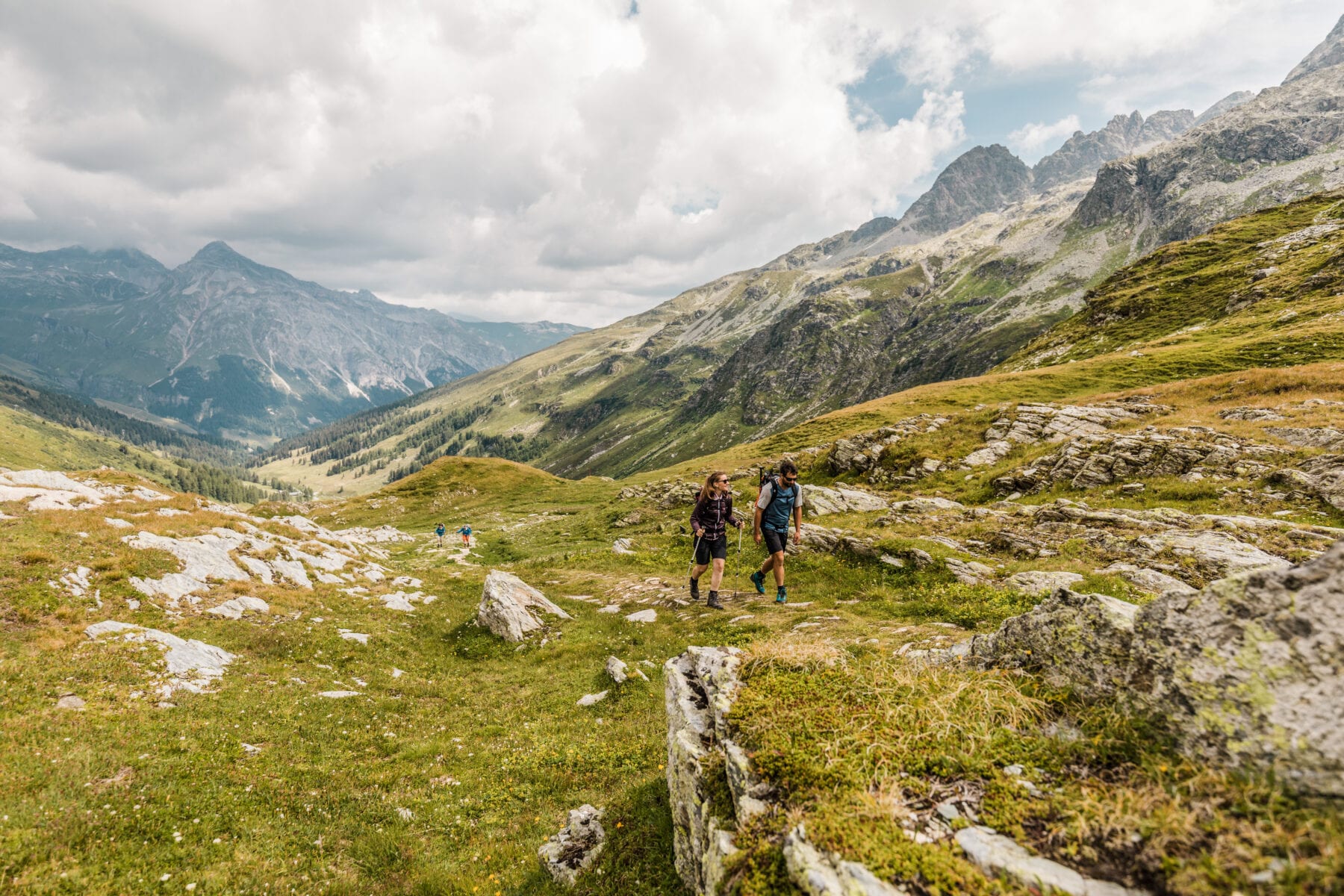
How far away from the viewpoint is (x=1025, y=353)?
121 metres

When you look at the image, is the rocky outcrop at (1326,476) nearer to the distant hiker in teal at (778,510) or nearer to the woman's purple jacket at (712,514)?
the distant hiker in teal at (778,510)

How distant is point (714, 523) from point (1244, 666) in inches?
588

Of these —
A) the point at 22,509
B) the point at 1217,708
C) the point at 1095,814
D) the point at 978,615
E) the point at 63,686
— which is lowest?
the point at 978,615

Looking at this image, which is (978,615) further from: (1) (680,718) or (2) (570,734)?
(2) (570,734)

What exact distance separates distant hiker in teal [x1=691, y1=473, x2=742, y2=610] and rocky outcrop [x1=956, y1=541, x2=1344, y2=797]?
12.6 m

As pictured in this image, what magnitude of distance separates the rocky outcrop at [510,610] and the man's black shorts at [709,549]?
760 centimetres

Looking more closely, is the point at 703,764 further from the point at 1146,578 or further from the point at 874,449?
the point at 874,449

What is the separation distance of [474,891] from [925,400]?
79328 millimetres

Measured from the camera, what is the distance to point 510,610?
2250 cm

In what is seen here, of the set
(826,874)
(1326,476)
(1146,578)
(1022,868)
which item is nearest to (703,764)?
(826,874)

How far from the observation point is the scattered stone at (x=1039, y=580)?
16.2 m

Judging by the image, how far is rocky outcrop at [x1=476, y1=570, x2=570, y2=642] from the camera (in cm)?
2205

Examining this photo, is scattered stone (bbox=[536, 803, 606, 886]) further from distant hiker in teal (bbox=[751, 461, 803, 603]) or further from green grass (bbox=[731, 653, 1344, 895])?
distant hiker in teal (bbox=[751, 461, 803, 603])

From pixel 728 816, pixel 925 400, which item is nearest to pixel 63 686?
pixel 728 816
